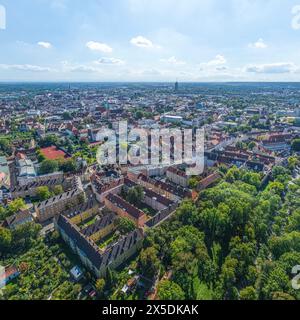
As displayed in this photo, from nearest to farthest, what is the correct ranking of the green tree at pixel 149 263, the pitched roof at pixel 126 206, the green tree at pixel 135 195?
the green tree at pixel 149 263 < the pitched roof at pixel 126 206 < the green tree at pixel 135 195

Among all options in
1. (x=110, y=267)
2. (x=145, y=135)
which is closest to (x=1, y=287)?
(x=110, y=267)

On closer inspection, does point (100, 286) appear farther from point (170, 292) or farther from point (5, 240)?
point (5, 240)

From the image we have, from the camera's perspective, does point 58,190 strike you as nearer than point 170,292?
No

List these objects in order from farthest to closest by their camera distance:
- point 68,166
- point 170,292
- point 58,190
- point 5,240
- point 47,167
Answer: point 68,166
point 47,167
point 58,190
point 5,240
point 170,292

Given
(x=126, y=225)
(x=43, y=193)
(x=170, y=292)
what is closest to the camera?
(x=170, y=292)

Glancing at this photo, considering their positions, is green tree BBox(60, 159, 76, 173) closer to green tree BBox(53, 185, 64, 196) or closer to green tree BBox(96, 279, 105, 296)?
green tree BBox(53, 185, 64, 196)

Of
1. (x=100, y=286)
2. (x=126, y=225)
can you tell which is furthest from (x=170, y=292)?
(x=126, y=225)

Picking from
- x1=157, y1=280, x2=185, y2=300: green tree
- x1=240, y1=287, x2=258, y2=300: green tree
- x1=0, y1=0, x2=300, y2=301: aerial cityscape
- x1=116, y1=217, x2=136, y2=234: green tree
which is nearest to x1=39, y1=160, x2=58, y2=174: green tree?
x1=0, y1=0, x2=300, y2=301: aerial cityscape

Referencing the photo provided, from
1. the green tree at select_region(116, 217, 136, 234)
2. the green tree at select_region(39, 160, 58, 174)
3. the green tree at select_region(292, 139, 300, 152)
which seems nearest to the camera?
the green tree at select_region(116, 217, 136, 234)

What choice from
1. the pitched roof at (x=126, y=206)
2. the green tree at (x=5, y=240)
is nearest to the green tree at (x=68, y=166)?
the pitched roof at (x=126, y=206)

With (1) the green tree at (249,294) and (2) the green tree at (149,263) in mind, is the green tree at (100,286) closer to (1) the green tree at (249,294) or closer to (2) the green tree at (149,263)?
(2) the green tree at (149,263)

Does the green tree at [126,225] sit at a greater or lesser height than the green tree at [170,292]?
greater

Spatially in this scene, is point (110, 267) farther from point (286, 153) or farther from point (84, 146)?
point (286, 153)
